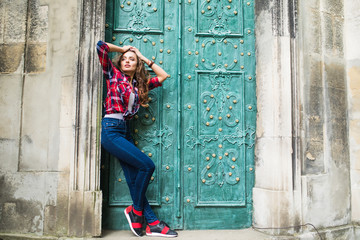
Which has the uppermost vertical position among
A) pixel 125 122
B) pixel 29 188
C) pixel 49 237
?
pixel 125 122

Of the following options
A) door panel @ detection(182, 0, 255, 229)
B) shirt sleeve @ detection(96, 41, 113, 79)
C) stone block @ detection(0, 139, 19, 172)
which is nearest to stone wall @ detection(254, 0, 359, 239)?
door panel @ detection(182, 0, 255, 229)

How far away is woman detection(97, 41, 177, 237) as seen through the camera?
121 inches

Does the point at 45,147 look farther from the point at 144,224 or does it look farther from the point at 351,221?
the point at 351,221

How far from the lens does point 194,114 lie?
141 inches

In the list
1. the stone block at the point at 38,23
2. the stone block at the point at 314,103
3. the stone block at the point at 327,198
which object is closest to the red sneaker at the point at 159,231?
the stone block at the point at 327,198

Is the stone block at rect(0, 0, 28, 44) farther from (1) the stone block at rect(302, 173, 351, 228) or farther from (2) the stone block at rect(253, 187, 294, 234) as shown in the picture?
(1) the stone block at rect(302, 173, 351, 228)

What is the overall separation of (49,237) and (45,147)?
0.91m

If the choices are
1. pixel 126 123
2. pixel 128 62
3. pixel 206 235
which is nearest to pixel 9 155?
pixel 126 123

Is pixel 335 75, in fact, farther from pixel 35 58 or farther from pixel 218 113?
pixel 35 58

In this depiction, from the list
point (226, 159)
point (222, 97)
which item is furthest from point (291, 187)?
point (222, 97)

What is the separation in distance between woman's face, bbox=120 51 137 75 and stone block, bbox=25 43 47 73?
0.89m

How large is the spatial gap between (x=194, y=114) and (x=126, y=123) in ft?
2.65

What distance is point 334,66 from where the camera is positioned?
3.63 metres

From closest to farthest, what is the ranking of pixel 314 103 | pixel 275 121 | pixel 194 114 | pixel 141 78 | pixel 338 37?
pixel 141 78 < pixel 275 121 < pixel 314 103 < pixel 194 114 < pixel 338 37
